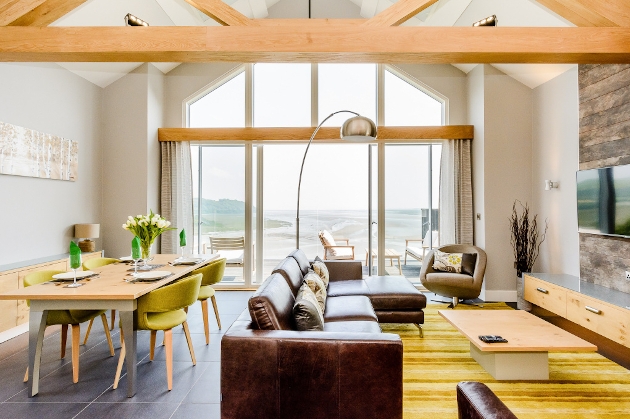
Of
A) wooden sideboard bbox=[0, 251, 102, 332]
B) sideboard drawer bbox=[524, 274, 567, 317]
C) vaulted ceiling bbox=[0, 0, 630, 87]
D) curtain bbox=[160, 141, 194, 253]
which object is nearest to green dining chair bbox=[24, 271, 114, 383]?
wooden sideboard bbox=[0, 251, 102, 332]

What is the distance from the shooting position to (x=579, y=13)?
2.92 m

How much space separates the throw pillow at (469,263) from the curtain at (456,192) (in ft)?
1.63

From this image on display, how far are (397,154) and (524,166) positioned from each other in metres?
1.79

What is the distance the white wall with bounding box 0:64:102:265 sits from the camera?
4.01 metres

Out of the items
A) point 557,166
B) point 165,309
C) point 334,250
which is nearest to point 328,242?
point 334,250

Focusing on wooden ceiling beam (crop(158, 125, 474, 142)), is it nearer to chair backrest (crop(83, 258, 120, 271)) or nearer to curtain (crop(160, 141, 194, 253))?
curtain (crop(160, 141, 194, 253))

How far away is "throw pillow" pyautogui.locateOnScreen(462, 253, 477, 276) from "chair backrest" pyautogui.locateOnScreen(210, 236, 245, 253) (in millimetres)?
3302

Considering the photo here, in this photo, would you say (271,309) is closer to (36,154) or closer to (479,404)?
(479,404)

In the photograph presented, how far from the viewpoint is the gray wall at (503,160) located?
518 centimetres

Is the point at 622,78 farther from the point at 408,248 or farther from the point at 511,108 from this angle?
the point at 408,248

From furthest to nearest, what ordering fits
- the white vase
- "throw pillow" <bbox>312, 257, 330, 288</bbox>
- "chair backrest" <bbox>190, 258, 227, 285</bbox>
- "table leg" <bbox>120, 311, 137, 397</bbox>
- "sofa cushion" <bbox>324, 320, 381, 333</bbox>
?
the white vase
"throw pillow" <bbox>312, 257, 330, 288</bbox>
"chair backrest" <bbox>190, 258, 227, 285</bbox>
"sofa cushion" <bbox>324, 320, 381, 333</bbox>
"table leg" <bbox>120, 311, 137, 397</bbox>

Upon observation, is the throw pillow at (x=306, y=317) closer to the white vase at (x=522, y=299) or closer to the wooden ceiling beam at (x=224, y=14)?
the wooden ceiling beam at (x=224, y=14)

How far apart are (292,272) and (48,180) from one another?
346 cm

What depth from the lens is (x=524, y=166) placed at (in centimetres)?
520
